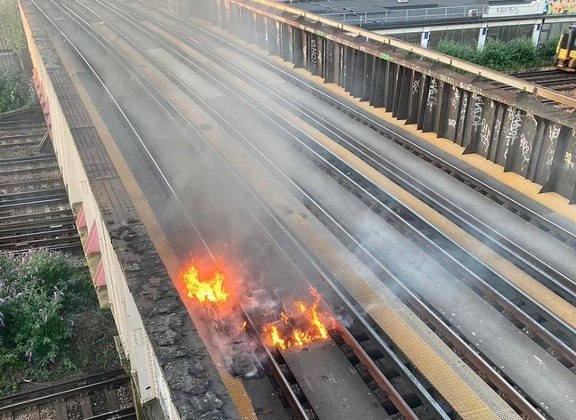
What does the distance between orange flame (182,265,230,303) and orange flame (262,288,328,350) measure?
119cm

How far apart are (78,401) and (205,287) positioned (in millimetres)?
5897

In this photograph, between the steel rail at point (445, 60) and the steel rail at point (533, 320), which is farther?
the steel rail at point (445, 60)

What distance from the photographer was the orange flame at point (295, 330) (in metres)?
9.05

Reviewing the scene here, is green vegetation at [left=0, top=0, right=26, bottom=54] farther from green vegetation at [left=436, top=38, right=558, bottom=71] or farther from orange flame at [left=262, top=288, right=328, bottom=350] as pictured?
orange flame at [left=262, top=288, right=328, bottom=350]

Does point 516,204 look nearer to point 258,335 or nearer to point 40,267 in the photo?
point 258,335

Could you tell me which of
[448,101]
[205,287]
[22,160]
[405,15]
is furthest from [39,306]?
[405,15]

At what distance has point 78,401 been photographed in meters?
13.3

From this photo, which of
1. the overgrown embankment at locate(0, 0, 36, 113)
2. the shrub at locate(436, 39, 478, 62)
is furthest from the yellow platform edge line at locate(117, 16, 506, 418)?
the shrub at locate(436, 39, 478, 62)

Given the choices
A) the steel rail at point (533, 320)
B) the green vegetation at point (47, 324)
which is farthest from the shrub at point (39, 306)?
the steel rail at point (533, 320)

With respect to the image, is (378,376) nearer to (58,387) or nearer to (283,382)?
(283,382)

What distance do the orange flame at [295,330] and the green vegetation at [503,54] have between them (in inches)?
1006

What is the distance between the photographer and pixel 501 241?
39.1ft

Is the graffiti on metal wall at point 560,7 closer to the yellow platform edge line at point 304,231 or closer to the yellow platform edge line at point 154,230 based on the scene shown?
the yellow platform edge line at point 304,231

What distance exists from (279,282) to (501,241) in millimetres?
5213
